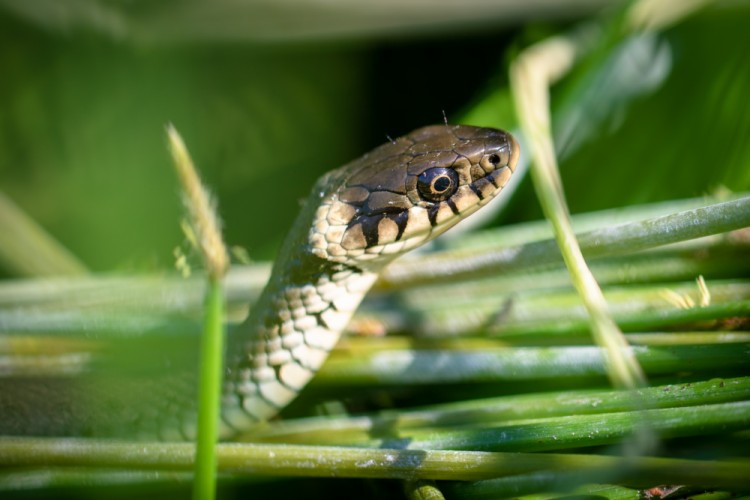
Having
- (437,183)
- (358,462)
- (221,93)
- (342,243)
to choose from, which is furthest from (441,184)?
(221,93)

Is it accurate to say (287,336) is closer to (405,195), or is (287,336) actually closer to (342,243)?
(342,243)

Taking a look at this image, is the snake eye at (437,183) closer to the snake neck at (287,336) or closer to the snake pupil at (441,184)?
the snake pupil at (441,184)

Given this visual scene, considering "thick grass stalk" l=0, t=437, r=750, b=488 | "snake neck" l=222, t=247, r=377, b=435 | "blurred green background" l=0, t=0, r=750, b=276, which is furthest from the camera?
"blurred green background" l=0, t=0, r=750, b=276

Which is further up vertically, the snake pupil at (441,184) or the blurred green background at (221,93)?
the blurred green background at (221,93)

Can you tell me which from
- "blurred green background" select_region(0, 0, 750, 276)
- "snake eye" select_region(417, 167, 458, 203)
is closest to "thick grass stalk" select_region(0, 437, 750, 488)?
"snake eye" select_region(417, 167, 458, 203)

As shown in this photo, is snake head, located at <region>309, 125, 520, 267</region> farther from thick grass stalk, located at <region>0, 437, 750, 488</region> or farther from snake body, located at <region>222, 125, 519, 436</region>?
thick grass stalk, located at <region>0, 437, 750, 488</region>

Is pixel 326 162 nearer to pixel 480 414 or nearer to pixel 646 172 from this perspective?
pixel 646 172

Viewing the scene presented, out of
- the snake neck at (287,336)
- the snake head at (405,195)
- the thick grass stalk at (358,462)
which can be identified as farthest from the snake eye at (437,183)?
the thick grass stalk at (358,462)

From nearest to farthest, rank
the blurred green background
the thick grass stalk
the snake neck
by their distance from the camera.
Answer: the thick grass stalk, the snake neck, the blurred green background
